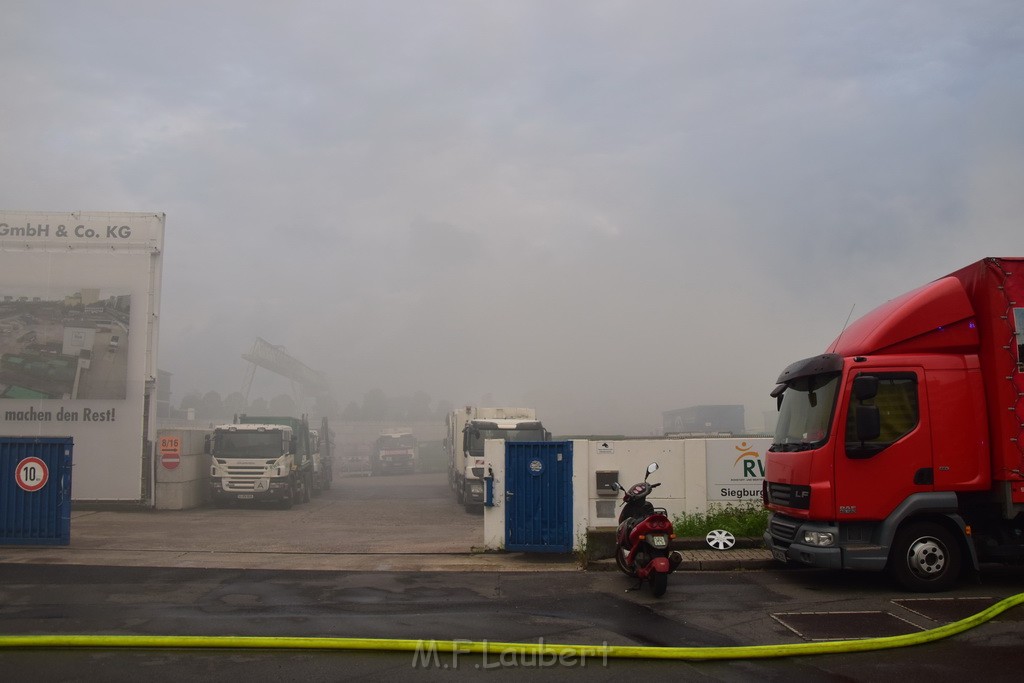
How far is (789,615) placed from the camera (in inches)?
302

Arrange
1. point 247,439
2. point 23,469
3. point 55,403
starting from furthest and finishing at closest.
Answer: point 247,439, point 55,403, point 23,469

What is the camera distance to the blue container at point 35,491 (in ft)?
40.5

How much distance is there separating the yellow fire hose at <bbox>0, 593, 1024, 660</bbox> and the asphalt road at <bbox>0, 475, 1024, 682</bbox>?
73 mm

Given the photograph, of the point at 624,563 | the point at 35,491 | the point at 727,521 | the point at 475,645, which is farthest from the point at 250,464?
the point at 475,645

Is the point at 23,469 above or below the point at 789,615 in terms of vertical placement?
above

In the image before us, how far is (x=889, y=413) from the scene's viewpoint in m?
8.71

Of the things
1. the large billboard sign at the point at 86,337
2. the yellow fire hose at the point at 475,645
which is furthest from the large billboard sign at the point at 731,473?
the large billboard sign at the point at 86,337

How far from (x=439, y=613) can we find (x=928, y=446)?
226 inches

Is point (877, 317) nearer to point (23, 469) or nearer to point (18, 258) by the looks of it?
point (23, 469)

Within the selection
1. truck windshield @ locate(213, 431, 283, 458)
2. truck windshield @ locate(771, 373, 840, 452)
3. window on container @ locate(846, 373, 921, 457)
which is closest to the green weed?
truck windshield @ locate(771, 373, 840, 452)

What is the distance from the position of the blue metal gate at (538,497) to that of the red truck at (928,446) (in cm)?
366

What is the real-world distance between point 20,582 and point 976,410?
11627 mm

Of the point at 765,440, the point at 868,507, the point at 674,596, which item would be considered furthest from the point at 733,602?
the point at 765,440

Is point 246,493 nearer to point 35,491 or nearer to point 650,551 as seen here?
point 35,491
